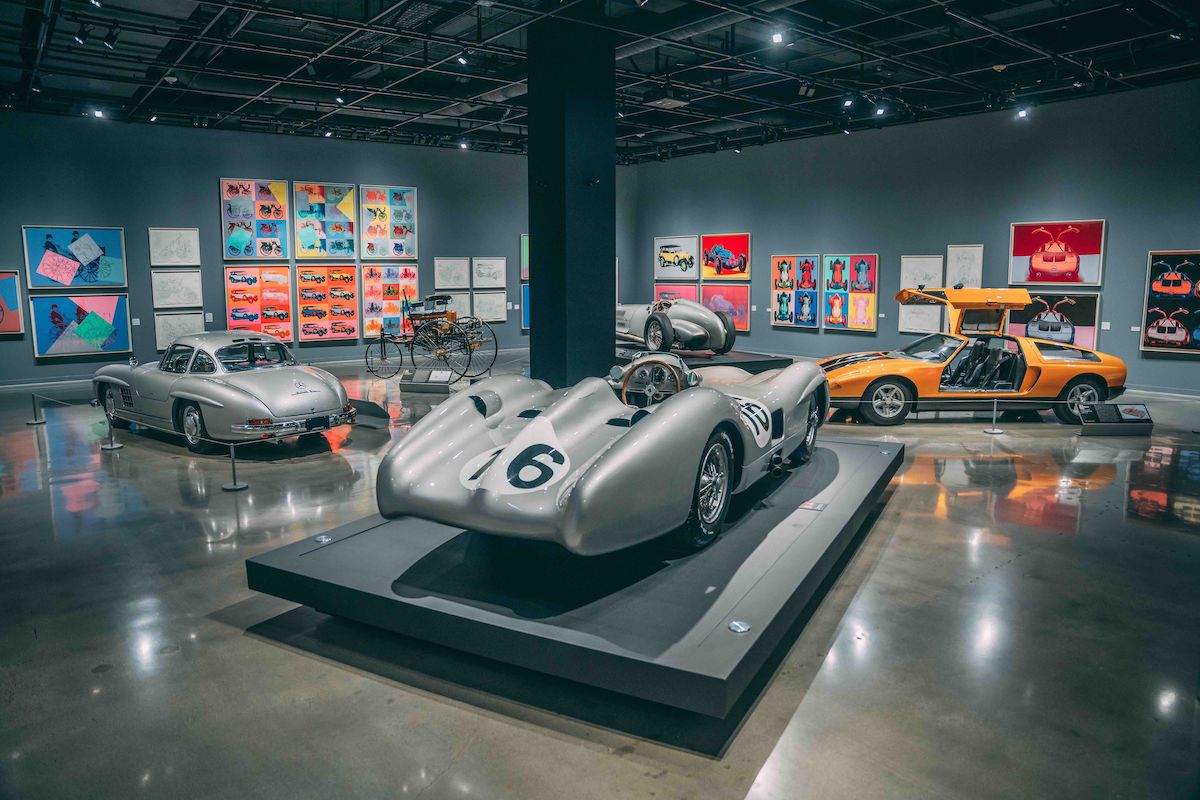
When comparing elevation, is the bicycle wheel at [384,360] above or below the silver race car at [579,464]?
below

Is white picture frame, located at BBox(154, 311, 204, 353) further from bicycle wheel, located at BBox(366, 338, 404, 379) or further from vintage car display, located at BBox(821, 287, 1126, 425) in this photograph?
vintage car display, located at BBox(821, 287, 1126, 425)

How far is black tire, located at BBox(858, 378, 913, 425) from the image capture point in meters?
9.32

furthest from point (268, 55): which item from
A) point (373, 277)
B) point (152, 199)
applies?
point (373, 277)

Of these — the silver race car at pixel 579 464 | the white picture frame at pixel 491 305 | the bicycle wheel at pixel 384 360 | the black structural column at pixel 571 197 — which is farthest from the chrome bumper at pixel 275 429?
the white picture frame at pixel 491 305

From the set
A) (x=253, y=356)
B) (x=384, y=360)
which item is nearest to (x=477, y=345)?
(x=384, y=360)

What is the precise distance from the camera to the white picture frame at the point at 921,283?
14.0 metres

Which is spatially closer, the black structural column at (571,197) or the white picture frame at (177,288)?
the black structural column at (571,197)

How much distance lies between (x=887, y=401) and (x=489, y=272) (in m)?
10.1

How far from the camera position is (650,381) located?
22.4ft

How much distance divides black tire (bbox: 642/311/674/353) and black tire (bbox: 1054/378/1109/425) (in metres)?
5.48

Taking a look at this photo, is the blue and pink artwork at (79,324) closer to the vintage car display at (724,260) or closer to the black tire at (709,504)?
the vintage car display at (724,260)

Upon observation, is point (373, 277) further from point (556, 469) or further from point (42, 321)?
point (556, 469)

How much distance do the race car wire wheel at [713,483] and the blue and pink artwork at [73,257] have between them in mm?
12660

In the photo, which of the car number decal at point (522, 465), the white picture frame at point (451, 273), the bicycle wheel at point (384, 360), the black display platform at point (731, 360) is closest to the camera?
the car number decal at point (522, 465)
